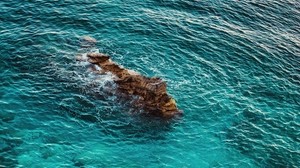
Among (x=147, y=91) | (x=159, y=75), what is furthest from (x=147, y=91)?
(x=159, y=75)

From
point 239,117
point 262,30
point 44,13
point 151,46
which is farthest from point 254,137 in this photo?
point 44,13

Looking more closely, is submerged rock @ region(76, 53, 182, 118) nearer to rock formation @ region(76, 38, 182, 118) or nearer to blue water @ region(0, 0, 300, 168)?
rock formation @ region(76, 38, 182, 118)

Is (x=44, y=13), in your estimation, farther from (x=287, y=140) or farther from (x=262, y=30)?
(x=287, y=140)

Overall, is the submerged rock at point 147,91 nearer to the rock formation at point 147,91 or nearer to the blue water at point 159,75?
the rock formation at point 147,91

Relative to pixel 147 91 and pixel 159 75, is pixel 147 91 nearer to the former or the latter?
pixel 147 91

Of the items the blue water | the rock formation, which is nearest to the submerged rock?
the rock formation

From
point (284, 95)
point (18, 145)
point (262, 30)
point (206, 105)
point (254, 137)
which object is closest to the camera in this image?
point (18, 145)
